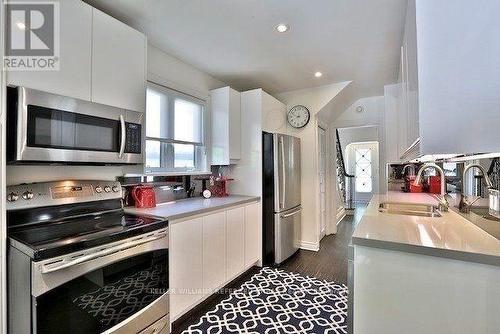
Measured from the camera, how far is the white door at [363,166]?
26.1 ft

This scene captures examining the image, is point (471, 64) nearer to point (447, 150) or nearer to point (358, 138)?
point (447, 150)

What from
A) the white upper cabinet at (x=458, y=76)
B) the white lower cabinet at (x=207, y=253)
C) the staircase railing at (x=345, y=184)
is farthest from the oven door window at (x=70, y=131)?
the staircase railing at (x=345, y=184)

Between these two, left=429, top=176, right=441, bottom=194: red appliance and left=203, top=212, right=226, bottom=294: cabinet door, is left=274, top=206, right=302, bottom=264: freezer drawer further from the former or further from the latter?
left=429, top=176, right=441, bottom=194: red appliance

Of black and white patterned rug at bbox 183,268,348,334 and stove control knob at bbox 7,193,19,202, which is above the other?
stove control knob at bbox 7,193,19,202

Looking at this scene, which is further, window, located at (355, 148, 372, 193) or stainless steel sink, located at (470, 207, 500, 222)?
window, located at (355, 148, 372, 193)

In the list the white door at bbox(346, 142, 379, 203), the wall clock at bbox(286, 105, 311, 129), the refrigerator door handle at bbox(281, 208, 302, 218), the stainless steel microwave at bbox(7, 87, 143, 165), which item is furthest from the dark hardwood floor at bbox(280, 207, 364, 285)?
the white door at bbox(346, 142, 379, 203)

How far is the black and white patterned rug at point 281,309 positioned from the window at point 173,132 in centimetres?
139

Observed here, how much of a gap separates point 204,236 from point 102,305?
86 centimetres

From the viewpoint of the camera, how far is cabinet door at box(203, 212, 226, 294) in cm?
202

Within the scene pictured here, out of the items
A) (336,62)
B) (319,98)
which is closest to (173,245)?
(336,62)

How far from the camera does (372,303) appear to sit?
1079mm

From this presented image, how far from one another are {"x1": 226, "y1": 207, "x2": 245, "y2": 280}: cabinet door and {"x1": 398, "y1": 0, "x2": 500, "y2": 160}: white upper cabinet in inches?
68.8

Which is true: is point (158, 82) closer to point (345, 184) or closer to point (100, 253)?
point (100, 253)

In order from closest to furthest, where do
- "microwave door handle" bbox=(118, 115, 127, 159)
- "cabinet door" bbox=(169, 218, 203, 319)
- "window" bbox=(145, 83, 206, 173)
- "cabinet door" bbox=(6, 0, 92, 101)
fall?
"cabinet door" bbox=(6, 0, 92, 101) → "microwave door handle" bbox=(118, 115, 127, 159) → "cabinet door" bbox=(169, 218, 203, 319) → "window" bbox=(145, 83, 206, 173)
